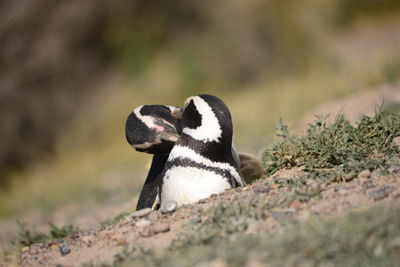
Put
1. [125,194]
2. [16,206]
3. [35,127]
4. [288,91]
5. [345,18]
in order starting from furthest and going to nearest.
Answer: [345,18] < [35,127] < [288,91] < [16,206] < [125,194]

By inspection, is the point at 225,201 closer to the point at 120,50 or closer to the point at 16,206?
the point at 16,206

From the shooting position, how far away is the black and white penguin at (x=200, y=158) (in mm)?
3461

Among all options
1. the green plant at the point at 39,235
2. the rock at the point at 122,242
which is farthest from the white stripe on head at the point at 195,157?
the green plant at the point at 39,235

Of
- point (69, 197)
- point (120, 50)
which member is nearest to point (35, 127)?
point (120, 50)

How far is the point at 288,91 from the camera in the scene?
28.1ft

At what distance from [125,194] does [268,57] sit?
5173mm

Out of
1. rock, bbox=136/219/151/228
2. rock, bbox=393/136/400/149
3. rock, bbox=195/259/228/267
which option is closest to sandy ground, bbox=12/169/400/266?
rock, bbox=136/219/151/228

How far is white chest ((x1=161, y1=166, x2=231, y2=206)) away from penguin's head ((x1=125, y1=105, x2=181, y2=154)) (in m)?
0.27

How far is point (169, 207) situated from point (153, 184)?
23.2 inches

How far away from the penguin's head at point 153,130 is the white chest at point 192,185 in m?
0.27

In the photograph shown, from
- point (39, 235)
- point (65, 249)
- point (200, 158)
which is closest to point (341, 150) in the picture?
point (200, 158)

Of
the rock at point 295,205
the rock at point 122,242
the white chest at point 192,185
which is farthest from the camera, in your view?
the white chest at point 192,185

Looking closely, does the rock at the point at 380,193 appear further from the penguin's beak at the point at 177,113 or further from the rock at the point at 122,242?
the penguin's beak at the point at 177,113

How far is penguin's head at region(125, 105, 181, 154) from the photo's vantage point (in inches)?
144
